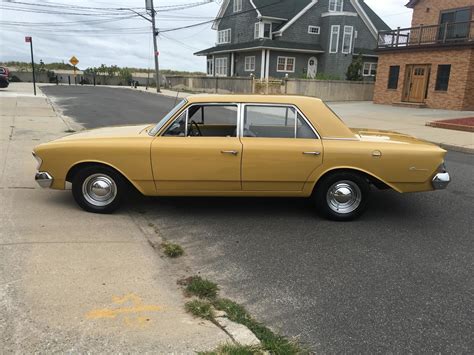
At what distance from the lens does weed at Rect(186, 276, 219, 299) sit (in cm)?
343

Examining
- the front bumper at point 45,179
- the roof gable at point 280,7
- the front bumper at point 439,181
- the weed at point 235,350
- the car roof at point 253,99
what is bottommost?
the weed at point 235,350

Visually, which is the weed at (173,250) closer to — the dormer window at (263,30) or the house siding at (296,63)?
the house siding at (296,63)

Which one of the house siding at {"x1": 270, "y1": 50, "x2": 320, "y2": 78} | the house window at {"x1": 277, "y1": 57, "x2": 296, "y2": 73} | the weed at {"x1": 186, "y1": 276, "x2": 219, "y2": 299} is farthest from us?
the house window at {"x1": 277, "y1": 57, "x2": 296, "y2": 73}

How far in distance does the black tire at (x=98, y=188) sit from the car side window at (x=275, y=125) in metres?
1.62

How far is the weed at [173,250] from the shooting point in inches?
164

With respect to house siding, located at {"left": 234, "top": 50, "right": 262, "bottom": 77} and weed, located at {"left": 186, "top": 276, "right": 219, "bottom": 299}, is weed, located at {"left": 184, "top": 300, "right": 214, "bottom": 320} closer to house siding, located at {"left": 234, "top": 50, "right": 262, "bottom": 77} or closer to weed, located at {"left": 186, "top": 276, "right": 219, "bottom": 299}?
weed, located at {"left": 186, "top": 276, "right": 219, "bottom": 299}

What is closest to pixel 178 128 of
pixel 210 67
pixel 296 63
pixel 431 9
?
pixel 431 9

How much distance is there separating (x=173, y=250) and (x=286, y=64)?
35722 millimetres

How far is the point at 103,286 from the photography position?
11.4ft

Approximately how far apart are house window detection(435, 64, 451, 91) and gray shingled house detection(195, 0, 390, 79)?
43.7 feet

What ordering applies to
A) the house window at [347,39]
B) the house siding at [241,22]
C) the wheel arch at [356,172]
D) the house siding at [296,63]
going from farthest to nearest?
the house siding at [241,22] → the house window at [347,39] → the house siding at [296,63] → the wheel arch at [356,172]

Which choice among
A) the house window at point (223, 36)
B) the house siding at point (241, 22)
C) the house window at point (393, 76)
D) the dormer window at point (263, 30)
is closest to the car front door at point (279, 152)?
the house window at point (393, 76)

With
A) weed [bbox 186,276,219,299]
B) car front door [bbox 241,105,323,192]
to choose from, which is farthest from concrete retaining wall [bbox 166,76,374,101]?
weed [bbox 186,276,219,299]

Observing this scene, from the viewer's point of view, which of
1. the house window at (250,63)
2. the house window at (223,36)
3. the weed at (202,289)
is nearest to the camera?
the weed at (202,289)
